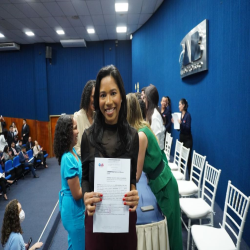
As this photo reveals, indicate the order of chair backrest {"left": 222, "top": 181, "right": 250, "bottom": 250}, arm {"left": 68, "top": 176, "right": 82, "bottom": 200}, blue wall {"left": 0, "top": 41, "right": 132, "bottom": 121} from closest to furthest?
arm {"left": 68, "top": 176, "right": 82, "bottom": 200}, chair backrest {"left": 222, "top": 181, "right": 250, "bottom": 250}, blue wall {"left": 0, "top": 41, "right": 132, "bottom": 121}

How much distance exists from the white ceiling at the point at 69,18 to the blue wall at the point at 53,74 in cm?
72

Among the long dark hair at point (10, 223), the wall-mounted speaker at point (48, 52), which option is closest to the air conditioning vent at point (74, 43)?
the wall-mounted speaker at point (48, 52)

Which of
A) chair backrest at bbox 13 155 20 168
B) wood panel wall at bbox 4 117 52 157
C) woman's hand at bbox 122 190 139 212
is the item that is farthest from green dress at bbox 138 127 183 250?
wood panel wall at bbox 4 117 52 157

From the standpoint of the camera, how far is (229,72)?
110 inches

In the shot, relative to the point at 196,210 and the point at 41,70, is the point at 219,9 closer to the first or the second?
the point at 196,210

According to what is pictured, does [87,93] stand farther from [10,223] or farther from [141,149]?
[10,223]

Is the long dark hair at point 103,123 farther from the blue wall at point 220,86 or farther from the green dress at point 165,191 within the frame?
the blue wall at point 220,86

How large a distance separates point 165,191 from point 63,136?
2.65 feet

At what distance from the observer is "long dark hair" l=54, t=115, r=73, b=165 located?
60.9 inches

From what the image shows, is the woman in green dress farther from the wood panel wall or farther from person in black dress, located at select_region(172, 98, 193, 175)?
the wood panel wall

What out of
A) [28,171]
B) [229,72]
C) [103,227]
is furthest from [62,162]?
[28,171]

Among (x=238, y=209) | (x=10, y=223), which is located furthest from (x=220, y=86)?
(x=10, y=223)

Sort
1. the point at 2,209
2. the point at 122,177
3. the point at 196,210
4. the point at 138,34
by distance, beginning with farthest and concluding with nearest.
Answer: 1. the point at 138,34
2. the point at 2,209
3. the point at 196,210
4. the point at 122,177

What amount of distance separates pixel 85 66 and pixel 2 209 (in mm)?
6892
